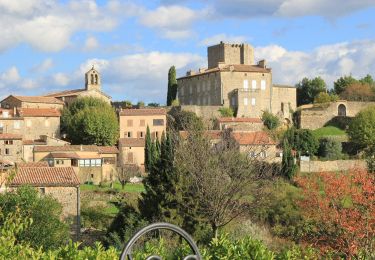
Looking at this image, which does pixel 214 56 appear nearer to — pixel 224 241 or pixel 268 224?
pixel 268 224

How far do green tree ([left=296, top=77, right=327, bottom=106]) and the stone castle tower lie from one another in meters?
27.4

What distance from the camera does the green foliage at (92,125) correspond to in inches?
2301

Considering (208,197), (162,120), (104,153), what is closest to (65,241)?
(208,197)

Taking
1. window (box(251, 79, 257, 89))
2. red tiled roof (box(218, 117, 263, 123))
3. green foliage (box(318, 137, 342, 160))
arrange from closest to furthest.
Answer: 1. green foliage (box(318, 137, 342, 160))
2. red tiled roof (box(218, 117, 263, 123))
3. window (box(251, 79, 257, 89))

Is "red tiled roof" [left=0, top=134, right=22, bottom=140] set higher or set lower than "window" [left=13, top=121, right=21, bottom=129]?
lower

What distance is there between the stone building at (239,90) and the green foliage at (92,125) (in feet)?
46.2

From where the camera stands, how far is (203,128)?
4484 cm

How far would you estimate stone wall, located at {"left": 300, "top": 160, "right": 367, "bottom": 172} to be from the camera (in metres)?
53.5

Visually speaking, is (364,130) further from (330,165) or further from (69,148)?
(69,148)

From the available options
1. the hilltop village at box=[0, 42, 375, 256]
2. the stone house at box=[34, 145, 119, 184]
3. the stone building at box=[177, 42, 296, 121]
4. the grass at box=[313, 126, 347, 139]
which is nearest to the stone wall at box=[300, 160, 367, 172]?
the hilltop village at box=[0, 42, 375, 256]

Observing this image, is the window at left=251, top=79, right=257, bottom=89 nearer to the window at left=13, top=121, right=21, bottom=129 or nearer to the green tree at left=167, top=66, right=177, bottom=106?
the green tree at left=167, top=66, right=177, bottom=106

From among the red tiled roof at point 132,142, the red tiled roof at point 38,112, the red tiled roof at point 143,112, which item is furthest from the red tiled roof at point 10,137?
the red tiled roof at point 143,112

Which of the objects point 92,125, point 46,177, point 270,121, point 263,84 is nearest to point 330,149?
point 270,121

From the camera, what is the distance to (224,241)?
1219cm
